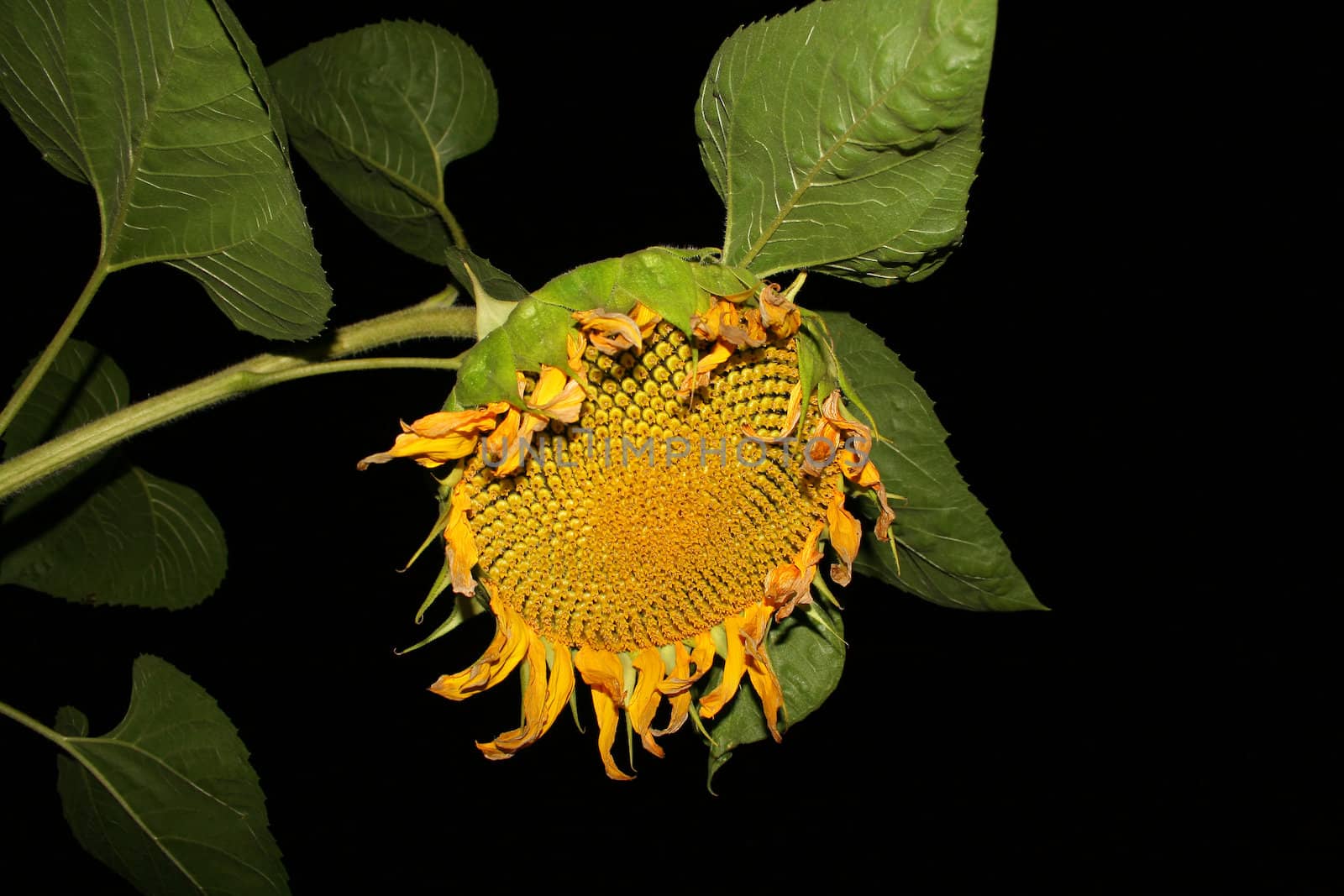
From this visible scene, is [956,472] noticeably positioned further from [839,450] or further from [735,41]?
[735,41]

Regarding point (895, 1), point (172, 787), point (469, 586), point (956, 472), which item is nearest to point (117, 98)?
point (469, 586)

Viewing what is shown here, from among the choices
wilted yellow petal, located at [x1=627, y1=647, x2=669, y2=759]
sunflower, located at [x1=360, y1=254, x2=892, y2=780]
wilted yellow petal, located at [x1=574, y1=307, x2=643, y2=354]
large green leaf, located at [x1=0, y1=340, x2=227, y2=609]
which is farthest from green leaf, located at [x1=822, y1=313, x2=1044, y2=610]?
large green leaf, located at [x1=0, y1=340, x2=227, y2=609]

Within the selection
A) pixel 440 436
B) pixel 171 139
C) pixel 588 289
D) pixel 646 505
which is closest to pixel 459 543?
pixel 440 436

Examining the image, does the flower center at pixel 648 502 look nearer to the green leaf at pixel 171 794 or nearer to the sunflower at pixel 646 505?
the sunflower at pixel 646 505

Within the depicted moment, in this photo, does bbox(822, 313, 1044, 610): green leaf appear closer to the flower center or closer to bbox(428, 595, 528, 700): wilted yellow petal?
the flower center

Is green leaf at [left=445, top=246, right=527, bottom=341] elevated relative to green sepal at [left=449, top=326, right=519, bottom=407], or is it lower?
elevated

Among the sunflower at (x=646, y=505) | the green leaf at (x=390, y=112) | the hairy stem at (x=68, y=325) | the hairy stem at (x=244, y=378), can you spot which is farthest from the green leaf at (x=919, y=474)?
the hairy stem at (x=68, y=325)
